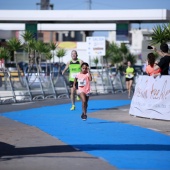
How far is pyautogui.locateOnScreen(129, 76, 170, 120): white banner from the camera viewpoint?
17.8 meters

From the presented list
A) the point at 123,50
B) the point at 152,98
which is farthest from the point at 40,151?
the point at 123,50

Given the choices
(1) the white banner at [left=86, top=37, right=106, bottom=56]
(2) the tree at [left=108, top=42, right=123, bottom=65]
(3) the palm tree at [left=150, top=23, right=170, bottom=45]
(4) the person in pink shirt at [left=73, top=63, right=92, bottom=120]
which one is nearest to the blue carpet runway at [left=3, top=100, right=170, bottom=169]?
(4) the person in pink shirt at [left=73, top=63, right=92, bottom=120]

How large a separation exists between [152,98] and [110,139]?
5.24 meters

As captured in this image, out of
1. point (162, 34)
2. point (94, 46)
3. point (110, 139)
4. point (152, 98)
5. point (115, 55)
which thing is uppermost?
point (162, 34)

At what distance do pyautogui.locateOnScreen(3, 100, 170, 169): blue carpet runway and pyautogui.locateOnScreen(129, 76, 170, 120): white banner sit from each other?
149 cm

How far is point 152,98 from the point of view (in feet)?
60.9

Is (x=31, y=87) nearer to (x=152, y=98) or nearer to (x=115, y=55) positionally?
(x=152, y=98)

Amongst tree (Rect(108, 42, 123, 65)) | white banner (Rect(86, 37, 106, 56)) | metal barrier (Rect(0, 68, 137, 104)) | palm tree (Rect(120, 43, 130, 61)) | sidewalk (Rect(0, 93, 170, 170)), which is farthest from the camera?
palm tree (Rect(120, 43, 130, 61))

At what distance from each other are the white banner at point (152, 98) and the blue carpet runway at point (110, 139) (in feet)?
A: 4.89

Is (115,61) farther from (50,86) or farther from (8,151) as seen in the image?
(8,151)

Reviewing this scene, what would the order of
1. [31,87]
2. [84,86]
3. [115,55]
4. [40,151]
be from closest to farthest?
[40,151]
[84,86]
[31,87]
[115,55]

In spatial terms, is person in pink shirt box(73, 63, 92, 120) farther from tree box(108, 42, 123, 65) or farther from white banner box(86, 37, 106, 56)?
tree box(108, 42, 123, 65)

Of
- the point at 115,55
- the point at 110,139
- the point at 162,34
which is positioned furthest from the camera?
the point at 115,55

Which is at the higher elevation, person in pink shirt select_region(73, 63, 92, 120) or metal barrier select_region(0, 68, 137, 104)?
person in pink shirt select_region(73, 63, 92, 120)
